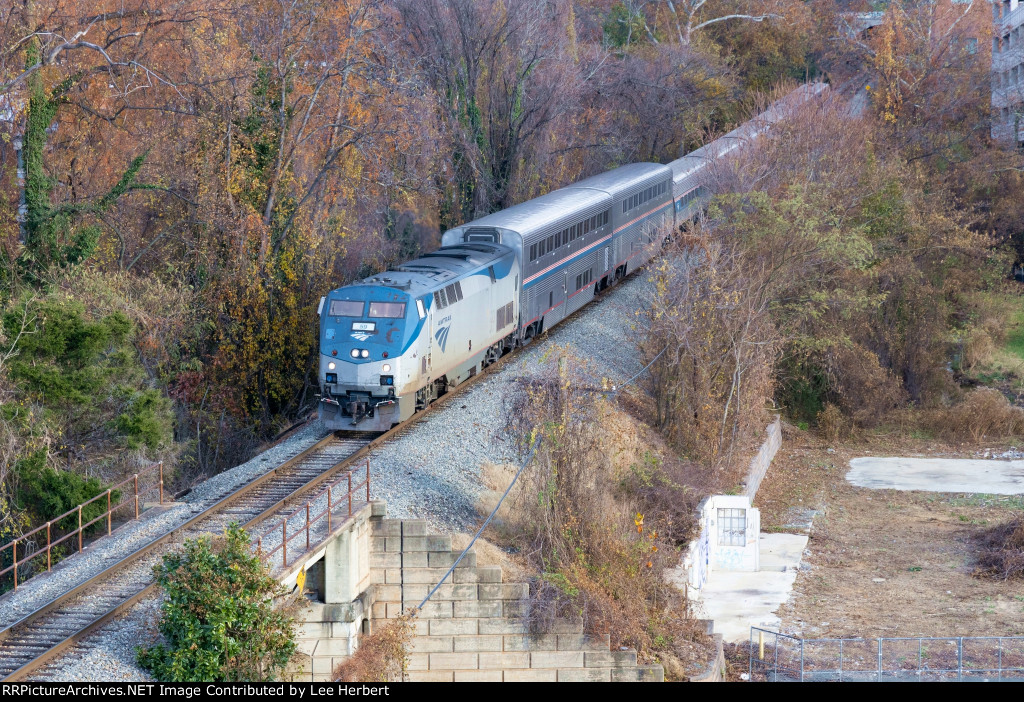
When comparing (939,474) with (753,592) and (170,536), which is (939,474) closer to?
(753,592)

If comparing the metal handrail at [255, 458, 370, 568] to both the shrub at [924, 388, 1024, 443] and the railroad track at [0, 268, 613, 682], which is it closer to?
the railroad track at [0, 268, 613, 682]

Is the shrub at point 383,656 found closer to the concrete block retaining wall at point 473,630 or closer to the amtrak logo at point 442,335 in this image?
the concrete block retaining wall at point 473,630

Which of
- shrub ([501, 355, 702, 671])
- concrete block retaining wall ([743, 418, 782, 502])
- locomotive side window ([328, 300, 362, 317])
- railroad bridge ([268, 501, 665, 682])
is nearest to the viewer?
railroad bridge ([268, 501, 665, 682])

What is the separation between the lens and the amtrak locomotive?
80.2 feet

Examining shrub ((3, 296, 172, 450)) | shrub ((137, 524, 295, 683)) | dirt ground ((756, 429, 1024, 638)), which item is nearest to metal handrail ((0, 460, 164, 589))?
shrub ((3, 296, 172, 450))

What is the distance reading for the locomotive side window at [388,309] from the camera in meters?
24.4

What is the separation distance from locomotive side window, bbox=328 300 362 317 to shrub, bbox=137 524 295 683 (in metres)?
8.97

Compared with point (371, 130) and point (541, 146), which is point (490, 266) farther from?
point (541, 146)

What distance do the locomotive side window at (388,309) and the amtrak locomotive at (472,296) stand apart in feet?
0.06

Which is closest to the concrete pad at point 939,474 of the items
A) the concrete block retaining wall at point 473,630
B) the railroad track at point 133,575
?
the concrete block retaining wall at point 473,630

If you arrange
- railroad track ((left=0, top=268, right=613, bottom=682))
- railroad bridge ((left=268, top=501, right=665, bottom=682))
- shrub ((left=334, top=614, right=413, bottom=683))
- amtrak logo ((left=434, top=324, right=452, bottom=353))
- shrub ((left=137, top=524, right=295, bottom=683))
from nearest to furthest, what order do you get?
shrub ((left=137, top=524, right=295, bottom=683))
railroad track ((left=0, top=268, right=613, bottom=682))
shrub ((left=334, top=614, right=413, bottom=683))
railroad bridge ((left=268, top=501, right=665, bottom=682))
amtrak logo ((left=434, top=324, right=452, bottom=353))

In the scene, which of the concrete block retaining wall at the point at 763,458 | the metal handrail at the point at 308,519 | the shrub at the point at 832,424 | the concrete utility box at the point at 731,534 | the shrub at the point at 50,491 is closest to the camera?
the metal handrail at the point at 308,519

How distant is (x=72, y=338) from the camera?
2611 centimetres

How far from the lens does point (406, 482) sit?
73.4 ft
